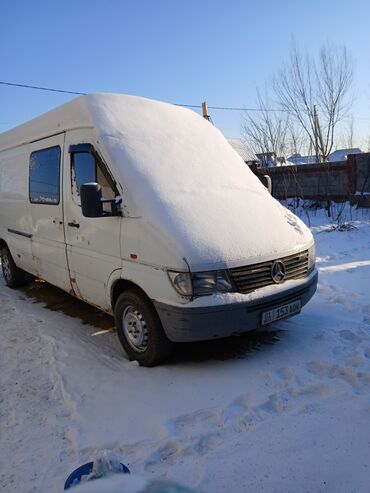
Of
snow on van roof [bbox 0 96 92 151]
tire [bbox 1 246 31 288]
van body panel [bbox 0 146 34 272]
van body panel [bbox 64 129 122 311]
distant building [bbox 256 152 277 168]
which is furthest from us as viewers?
distant building [bbox 256 152 277 168]

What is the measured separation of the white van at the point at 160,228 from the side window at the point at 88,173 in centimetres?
2

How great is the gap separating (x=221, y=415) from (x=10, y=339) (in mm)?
2700

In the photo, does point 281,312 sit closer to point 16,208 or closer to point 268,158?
point 16,208

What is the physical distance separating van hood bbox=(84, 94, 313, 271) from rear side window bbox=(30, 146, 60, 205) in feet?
3.20

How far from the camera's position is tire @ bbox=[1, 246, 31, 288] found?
266 inches

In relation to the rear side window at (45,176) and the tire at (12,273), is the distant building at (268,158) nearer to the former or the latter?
the tire at (12,273)

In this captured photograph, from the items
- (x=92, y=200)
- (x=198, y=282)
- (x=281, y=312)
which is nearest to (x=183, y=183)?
(x=92, y=200)

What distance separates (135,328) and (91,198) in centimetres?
124

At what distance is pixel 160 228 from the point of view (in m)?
3.37

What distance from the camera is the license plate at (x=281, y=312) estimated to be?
138 inches

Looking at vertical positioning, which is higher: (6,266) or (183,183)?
(183,183)

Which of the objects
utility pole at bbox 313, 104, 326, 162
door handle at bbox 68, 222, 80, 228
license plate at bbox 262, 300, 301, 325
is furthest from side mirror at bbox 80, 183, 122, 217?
utility pole at bbox 313, 104, 326, 162

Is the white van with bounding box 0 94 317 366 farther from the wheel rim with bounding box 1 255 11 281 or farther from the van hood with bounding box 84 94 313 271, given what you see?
the wheel rim with bounding box 1 255 11 281

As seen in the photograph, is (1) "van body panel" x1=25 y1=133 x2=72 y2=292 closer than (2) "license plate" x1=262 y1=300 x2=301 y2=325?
No
